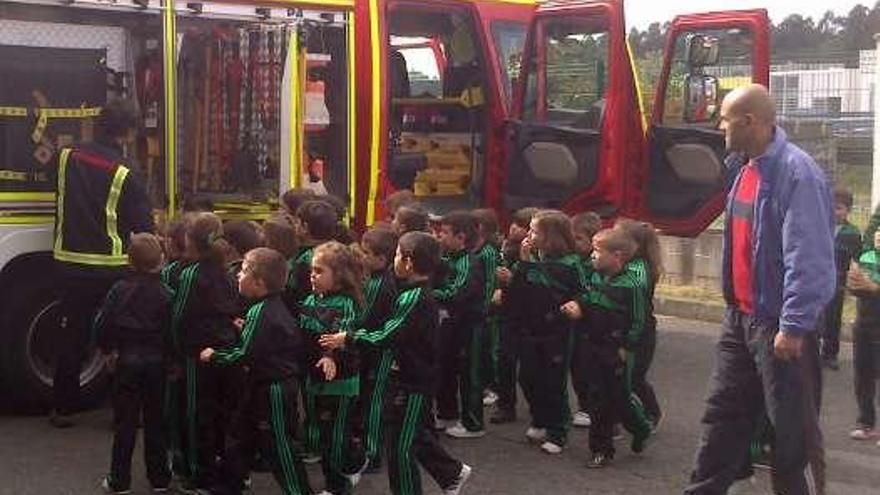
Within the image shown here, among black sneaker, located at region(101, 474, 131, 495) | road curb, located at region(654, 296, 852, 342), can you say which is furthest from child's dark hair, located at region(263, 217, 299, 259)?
road curb, located at region(654, 296, 852, 342)

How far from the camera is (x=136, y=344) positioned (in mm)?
5402

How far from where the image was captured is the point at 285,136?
740cm

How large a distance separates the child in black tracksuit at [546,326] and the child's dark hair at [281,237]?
132cm

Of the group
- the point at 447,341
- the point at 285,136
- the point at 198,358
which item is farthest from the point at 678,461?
the point at 285,136

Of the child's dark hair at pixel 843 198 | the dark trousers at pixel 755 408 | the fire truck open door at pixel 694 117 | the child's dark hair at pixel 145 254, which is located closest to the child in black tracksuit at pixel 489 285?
the child's dark hair at pixel 145 254

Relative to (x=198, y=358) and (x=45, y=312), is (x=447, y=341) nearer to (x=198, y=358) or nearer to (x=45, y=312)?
(x=198, y=358)

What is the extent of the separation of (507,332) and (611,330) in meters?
0.78

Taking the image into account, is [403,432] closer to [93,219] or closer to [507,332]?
[507,332]

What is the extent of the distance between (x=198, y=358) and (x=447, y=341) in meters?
1.63

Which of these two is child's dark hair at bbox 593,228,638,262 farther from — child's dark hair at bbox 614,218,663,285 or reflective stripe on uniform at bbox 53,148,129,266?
reflective stripe on uniform at bbox 53,148,129,266

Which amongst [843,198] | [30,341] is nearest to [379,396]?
[30,341]

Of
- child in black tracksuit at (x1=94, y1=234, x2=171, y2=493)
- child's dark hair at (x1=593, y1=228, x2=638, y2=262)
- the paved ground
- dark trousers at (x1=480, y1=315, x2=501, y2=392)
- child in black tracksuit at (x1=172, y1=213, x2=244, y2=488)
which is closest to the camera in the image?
child in black tracksuit at (x1=172, y1=213, x2=244, y2=488)

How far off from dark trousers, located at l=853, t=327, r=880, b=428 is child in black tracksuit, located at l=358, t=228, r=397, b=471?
118 inches

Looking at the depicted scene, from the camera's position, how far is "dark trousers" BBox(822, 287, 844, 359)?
848 centimetres
